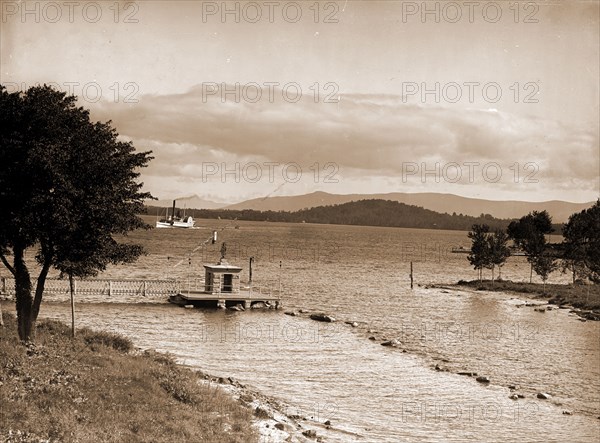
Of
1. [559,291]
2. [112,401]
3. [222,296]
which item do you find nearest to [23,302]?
[112,401]

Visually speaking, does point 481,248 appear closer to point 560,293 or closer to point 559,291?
point 559,291

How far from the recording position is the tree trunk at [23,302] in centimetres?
2725

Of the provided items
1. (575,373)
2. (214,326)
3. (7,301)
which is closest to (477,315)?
(575,373)

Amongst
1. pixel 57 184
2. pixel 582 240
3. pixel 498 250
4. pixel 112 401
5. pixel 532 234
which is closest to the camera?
pixel 112 401

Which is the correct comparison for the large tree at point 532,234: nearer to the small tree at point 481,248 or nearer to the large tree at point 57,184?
the small tree at point 481,248

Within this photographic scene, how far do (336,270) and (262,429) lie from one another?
103013mm

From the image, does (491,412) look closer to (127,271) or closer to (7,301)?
(7,301)

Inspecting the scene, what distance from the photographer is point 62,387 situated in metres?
20.1

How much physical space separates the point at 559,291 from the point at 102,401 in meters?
75.2

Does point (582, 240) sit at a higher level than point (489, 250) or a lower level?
higher

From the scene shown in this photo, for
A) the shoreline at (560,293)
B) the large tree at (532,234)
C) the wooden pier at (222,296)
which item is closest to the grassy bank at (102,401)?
the wooden pier at (222,296)

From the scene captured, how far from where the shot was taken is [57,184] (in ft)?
84.3

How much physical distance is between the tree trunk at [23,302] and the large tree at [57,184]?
0.04 m

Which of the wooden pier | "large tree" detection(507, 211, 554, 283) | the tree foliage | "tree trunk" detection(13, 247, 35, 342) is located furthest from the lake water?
"large tree" detection(507, 211, 554, 283)
